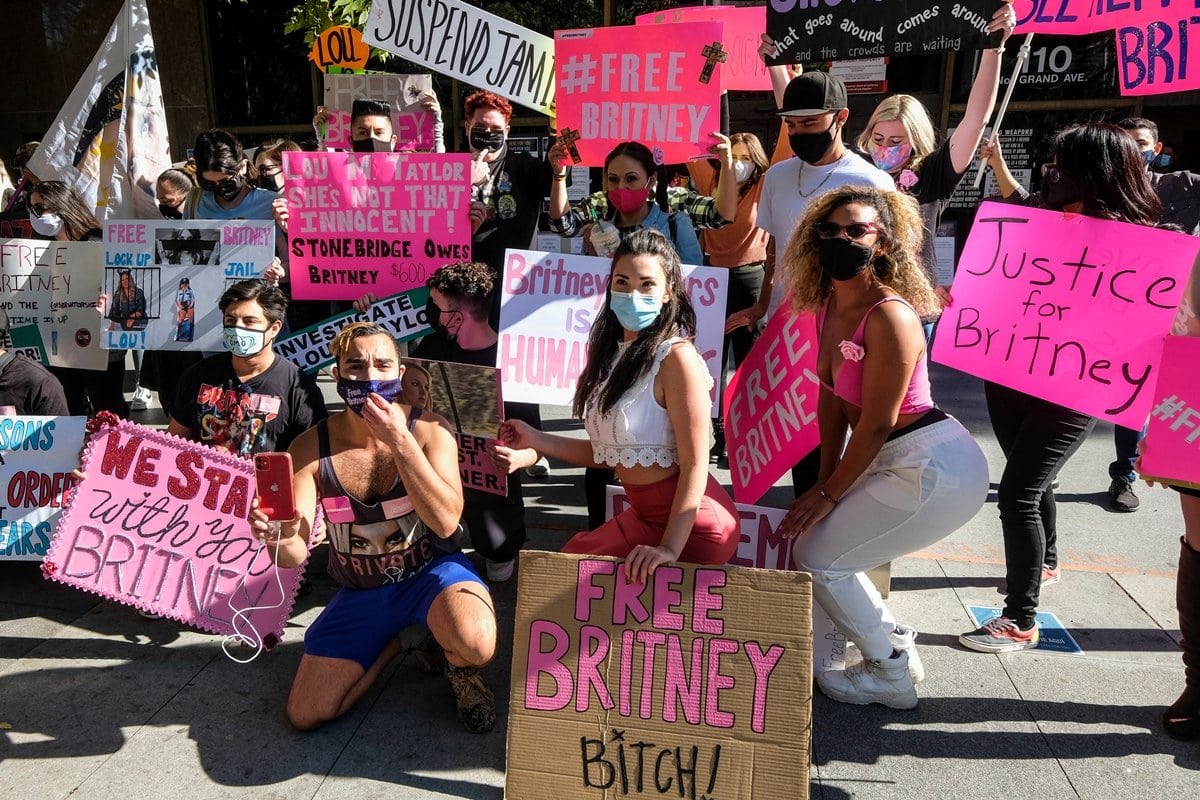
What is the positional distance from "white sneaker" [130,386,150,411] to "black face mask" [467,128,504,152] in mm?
3554

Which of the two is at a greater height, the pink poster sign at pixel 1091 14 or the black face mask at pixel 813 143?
the pink poster sign at pixel 1091 14

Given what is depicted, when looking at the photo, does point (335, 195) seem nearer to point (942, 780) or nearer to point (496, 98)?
point (496, 98)

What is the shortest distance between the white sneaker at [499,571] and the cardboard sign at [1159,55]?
3.56 meters

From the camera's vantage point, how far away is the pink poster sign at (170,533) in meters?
3.21

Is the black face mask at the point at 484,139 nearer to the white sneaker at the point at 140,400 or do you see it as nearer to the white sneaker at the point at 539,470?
the white sneaker at the point at 539,470

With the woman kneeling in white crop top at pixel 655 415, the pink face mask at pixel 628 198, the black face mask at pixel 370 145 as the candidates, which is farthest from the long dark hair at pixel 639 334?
the black face mask at pixel 370 145

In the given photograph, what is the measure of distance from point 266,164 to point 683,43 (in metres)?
3.33

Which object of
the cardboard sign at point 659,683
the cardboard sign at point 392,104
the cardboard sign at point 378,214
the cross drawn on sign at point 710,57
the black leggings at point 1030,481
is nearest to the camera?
the cardboard sign at point 659,683

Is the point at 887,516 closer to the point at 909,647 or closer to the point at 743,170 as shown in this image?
the point at 909,647

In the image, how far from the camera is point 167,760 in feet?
8.81

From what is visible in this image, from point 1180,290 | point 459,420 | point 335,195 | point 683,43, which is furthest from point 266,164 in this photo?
point 1180,290

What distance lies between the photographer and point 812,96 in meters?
3.35

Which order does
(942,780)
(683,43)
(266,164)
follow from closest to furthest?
(942,780) → (683,43) → (266,164)

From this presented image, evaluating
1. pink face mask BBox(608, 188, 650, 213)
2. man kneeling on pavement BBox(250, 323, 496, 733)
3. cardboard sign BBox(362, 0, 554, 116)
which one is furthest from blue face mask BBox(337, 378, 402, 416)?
cardboard sign BBox(362, 0, 554, 116)
